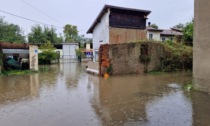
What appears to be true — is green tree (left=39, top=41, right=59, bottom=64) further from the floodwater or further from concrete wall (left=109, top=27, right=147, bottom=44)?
the floodwater

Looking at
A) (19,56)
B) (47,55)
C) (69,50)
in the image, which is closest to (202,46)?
(19,56)

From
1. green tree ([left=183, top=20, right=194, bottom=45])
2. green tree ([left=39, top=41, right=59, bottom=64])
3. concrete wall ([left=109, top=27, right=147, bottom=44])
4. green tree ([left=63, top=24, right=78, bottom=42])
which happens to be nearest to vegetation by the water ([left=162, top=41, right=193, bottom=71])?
green tree ([left=183, top=20, right=194, bottom=45])

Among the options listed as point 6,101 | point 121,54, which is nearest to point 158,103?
point 6,101

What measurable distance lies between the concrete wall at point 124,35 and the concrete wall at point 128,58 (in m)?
4.70

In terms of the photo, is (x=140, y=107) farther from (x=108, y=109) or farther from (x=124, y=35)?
(x=124, y=35)

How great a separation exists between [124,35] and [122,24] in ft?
3.83

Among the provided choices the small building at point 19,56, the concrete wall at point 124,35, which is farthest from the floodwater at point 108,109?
the concrete wall at point 124,35

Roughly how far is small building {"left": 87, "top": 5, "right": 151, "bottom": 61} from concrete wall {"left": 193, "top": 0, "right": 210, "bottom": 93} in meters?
12.5

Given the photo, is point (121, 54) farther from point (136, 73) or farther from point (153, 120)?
point (153, 120)

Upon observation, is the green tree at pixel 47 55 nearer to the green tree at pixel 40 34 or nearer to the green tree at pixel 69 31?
the green tree at pixel 40 34

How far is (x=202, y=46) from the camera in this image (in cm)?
875

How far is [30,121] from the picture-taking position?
5.68 meters

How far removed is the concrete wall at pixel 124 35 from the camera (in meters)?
21.5

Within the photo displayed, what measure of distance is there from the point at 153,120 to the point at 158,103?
1995 millimetres
